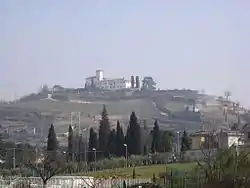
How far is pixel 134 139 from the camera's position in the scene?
44000 millimetres

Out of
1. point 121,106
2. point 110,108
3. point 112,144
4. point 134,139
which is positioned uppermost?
point 121,106

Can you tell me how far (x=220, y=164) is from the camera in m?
17.0

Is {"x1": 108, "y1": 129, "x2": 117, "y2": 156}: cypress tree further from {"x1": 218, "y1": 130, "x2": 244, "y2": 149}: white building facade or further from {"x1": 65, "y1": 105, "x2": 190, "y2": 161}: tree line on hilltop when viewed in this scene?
{"x1": 218, "y1": 130, "x2": 244, "y2": 149}: white building facade

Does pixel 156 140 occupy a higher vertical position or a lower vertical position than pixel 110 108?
lower

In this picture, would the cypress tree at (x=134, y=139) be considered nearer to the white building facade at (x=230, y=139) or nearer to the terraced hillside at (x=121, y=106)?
the white building facade at (x=230, y=139)

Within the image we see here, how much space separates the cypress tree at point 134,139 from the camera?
4359cm

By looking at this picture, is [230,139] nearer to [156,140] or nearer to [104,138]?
[156,140]

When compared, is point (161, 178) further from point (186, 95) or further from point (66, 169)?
point (186, 95)

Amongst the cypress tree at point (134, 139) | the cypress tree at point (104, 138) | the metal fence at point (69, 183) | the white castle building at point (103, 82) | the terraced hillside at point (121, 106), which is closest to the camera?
the metal fence at point (69, 183)

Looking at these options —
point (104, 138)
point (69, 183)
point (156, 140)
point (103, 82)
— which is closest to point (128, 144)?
point (156, 140)

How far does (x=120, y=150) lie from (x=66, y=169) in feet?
A: 36.0

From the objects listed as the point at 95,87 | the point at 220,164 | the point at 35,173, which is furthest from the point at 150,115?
the point at 220,164

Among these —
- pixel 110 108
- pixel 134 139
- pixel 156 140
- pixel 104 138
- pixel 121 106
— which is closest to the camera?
pixel 134 139

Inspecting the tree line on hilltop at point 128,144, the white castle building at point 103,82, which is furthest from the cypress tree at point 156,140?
the white castle building at point 103,82
